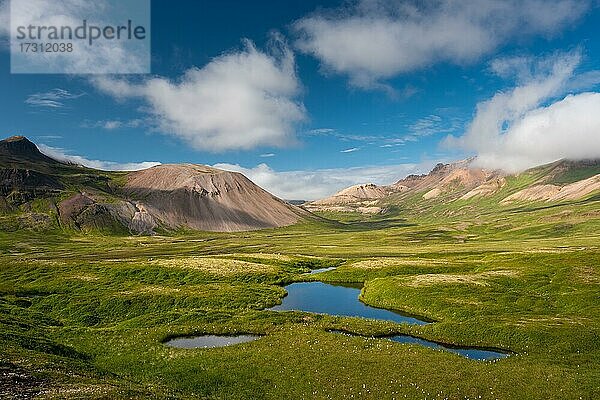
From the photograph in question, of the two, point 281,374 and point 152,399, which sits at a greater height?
point 152,399

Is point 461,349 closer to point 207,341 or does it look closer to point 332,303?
point 332,303

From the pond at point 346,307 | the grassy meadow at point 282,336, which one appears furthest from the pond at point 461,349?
the grassy meadow at point 282,336

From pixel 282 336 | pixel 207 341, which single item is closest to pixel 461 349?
pixel 282 336

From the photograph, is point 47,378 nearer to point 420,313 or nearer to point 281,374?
point 281,374

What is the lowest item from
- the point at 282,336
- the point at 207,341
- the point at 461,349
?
the point at 461,349

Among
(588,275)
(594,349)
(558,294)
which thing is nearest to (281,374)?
(594,349)

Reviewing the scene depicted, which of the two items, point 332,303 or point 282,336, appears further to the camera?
point 332,303

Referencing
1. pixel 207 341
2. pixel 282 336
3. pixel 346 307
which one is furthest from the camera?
pixel 346 307

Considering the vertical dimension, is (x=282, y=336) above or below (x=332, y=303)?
above
